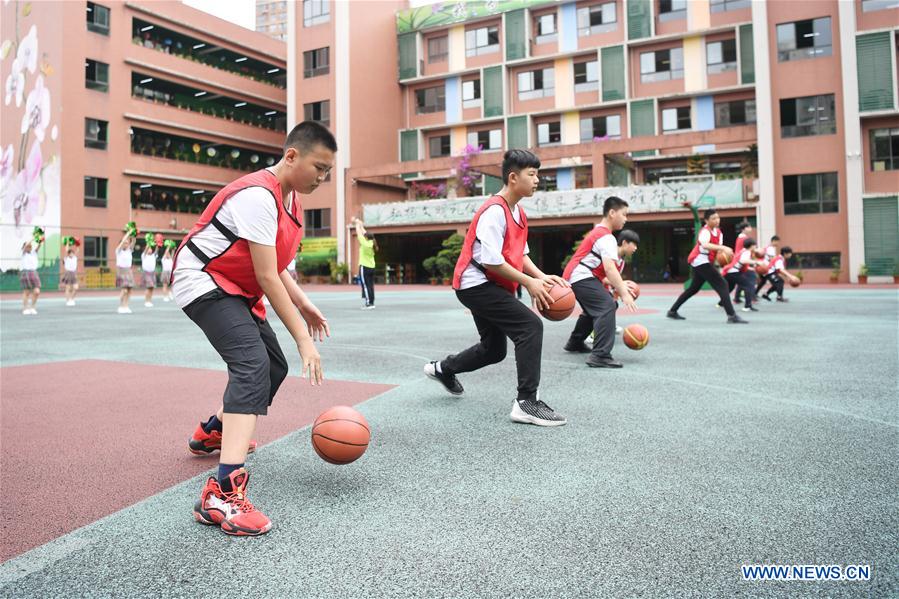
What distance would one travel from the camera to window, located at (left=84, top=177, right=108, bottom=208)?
36.3 meters

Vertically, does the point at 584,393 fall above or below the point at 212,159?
below

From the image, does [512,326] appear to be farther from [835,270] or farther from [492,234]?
[835,270]

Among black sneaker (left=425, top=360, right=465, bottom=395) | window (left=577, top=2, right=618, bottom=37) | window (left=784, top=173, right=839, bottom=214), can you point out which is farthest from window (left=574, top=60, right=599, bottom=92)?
black sneaker (left=425, top=360, right=465, bottom=395)

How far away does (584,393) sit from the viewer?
5355 mm

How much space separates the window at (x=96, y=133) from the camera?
3625 cm

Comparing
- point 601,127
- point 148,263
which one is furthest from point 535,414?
point 601,127

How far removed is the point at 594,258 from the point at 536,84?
35190 millimetres

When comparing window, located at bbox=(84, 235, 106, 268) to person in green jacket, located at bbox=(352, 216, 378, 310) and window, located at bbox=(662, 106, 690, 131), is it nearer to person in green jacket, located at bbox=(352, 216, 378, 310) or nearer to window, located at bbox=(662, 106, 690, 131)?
person in green jacket, located at bbox=(352, 216, 378, 310)

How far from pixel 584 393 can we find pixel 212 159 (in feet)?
140

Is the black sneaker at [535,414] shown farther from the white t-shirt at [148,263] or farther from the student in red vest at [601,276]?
the white t-shirt at [148,263]

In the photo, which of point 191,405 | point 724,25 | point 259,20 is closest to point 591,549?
point 191,405

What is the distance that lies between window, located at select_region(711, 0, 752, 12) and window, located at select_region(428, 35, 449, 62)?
16.2m

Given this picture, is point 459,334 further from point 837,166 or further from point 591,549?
point 837,166

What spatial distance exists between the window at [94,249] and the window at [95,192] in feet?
7.55
